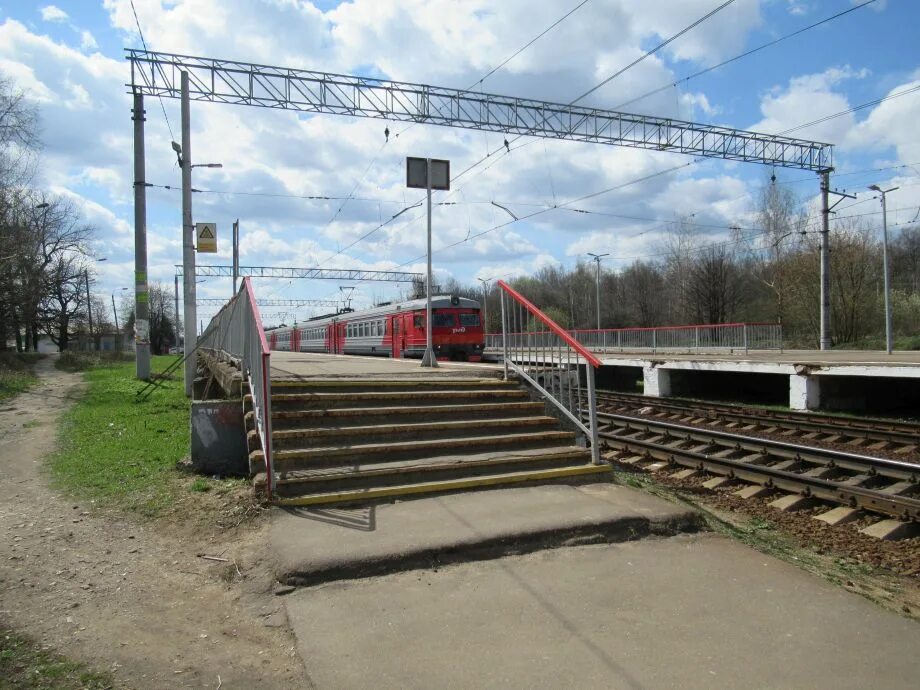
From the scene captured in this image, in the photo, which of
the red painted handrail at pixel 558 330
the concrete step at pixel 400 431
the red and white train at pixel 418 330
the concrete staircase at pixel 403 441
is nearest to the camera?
the concrete staircase at pixel 403 441

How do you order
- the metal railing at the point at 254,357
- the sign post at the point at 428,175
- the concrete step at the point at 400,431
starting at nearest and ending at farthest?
the metal railing at the point at 254,357 → the concrete step at the point at 400,431 → the sign post at the point at 428,175

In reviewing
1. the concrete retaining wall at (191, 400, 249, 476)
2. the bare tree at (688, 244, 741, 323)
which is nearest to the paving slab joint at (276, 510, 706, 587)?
the concrete retaining wall at (191, 400, 249, 476)

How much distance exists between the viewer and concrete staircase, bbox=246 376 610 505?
18.4ft

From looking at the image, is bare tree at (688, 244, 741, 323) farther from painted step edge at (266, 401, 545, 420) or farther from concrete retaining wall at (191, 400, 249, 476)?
concrete retaining wall at (191, 400, 249, 476)

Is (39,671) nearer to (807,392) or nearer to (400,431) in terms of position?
(400,431)

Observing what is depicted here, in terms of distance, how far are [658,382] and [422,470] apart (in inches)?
520

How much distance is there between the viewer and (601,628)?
3.52 m

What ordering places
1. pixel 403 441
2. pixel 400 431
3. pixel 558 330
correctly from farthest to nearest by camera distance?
pixel 558 330, pixel 400 431, pixel 403 441

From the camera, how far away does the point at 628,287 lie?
68.4m

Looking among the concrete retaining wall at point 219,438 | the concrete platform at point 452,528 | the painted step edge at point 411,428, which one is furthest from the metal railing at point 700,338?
the concrete platform at point 452,528

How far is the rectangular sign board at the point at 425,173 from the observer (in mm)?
13203

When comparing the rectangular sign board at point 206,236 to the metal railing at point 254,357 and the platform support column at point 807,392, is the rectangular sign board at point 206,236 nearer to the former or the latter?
the metal railing at point 254,357

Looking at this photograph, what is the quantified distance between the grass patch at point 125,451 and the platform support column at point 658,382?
1195 centimetres

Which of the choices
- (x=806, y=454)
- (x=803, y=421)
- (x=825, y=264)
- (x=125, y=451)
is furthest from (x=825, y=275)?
(x=125, y=451)
